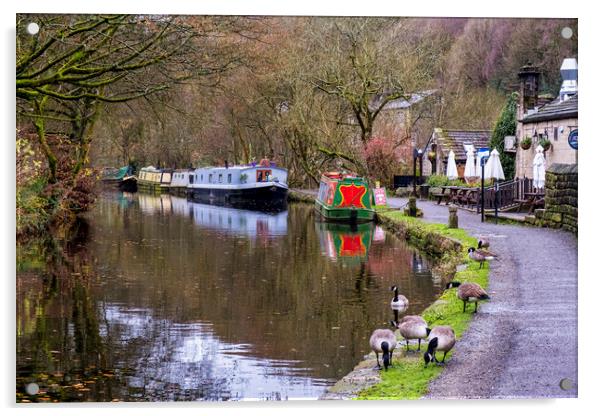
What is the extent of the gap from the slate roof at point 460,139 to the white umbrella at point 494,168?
35 cm

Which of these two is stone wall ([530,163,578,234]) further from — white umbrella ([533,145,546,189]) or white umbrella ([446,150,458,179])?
white umbrella ([446,150,458,179])

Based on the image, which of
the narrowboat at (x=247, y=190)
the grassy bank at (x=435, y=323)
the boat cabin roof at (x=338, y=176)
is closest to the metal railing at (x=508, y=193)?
the grassy bank at (x=435, y=323)

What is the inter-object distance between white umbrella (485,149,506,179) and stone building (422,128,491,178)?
34 cm

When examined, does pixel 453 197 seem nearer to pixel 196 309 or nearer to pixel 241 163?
pixel 241 163

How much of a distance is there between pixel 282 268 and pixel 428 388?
22.0 ft

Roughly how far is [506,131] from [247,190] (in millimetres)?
16823

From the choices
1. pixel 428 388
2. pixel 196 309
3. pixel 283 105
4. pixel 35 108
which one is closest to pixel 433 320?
pixel 428 388

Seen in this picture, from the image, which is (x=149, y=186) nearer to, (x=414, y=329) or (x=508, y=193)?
(x=414, y=329)

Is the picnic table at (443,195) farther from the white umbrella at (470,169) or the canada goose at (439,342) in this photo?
the canada goose at (439,342)

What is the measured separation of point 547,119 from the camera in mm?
13914

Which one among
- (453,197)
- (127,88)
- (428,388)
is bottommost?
(428,388)

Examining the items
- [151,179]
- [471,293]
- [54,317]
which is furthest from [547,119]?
[54,317]

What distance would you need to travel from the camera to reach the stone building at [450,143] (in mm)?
14475

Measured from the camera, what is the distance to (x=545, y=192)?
1352 cm
